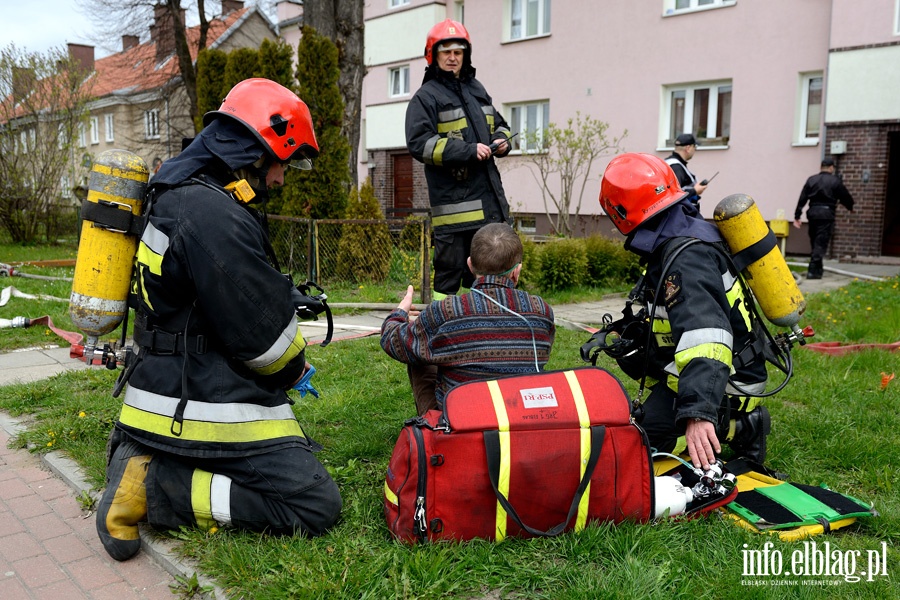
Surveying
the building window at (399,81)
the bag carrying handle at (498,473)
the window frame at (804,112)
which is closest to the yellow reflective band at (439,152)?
the bag carrying handle at (498,473)

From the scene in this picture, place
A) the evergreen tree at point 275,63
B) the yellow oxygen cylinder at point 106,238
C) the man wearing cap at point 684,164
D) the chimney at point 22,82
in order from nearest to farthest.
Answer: the yellow oxygen cylinder at point 106,238
the man wearing cap at point 684,164
the evergreen tree at point 275,63
the chimney at point 22,82

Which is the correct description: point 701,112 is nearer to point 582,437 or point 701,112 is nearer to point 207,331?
point 582,437

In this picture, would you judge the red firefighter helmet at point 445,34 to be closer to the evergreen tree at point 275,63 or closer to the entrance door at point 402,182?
the evergreen tree at point 275,63

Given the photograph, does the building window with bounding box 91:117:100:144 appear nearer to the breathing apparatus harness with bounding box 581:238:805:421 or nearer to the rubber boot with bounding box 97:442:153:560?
the rubber boot with bounding box 97:442:153:560

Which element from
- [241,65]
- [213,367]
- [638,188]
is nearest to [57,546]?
[213,367]

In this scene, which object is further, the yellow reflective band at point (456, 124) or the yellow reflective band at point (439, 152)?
the yellow reflective band at point (456, 124)

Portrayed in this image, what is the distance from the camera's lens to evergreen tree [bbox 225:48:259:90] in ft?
35.6

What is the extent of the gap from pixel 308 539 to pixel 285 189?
821 centimetres

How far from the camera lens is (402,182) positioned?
23500 mm

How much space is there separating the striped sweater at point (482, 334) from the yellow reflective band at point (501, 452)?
0.25 metres

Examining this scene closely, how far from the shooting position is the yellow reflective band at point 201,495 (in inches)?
113

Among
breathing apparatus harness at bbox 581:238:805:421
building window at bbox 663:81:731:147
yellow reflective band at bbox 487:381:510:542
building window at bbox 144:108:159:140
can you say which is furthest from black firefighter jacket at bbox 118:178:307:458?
building window at bbox 144:108:159:140

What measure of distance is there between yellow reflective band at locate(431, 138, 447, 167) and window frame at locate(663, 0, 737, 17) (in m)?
13.2

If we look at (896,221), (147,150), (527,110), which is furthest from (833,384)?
(147,150)
